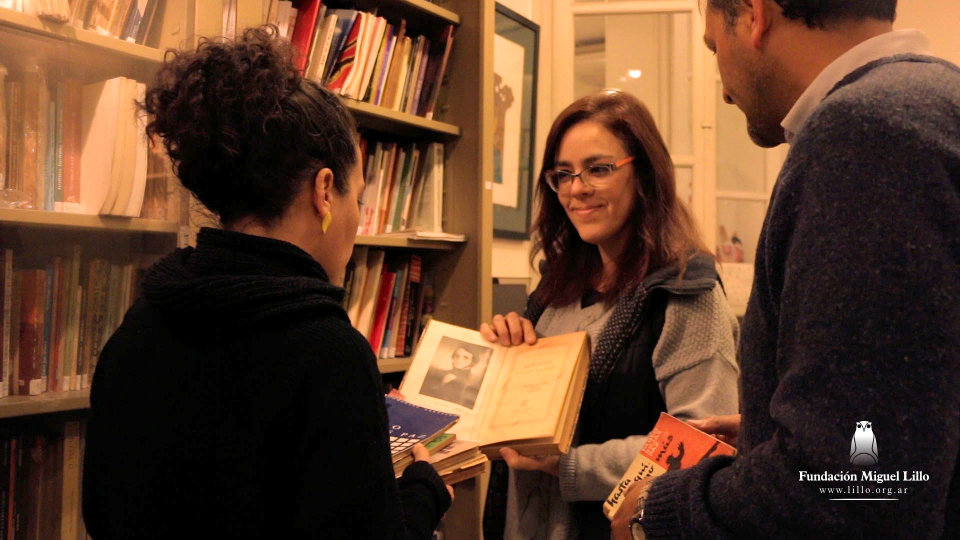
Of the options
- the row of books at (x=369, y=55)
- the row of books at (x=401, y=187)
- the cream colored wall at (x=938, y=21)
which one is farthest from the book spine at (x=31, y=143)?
the cream colored wall at (x=938, y=21)

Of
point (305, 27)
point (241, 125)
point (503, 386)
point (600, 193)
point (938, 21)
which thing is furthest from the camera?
point (938, 21)

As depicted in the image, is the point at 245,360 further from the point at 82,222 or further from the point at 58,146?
the point at 58,146

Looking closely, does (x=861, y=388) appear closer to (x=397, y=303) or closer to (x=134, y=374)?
(x=134, y=374)

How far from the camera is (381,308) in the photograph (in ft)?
7.08

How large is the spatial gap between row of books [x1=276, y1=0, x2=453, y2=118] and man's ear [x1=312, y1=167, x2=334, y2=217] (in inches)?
34.9

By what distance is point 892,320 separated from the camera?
60cm

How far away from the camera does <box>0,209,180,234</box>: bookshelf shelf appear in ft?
4.31

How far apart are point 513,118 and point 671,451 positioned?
207cm

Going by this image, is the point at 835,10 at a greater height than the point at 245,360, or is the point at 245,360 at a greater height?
the point at 835,10

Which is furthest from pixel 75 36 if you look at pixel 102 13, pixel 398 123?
pixel 398 123

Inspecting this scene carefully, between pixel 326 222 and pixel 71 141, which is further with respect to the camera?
pixel 71 141

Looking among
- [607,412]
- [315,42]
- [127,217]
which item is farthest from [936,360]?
[315,42]

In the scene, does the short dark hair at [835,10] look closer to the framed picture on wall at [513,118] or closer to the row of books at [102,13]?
the row of books at [102,13]

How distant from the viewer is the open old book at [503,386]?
1.38m
